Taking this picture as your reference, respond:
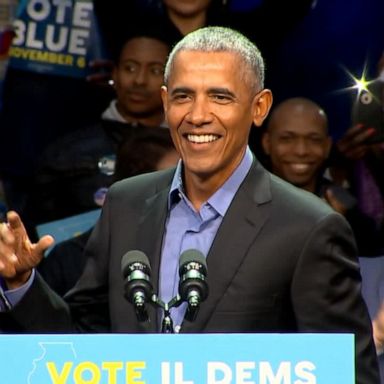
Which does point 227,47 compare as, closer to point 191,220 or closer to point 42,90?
point 191,220

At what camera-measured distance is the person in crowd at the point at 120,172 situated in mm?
4453

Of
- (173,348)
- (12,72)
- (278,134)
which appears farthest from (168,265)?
(12,72)

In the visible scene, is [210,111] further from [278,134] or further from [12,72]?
[12,72]

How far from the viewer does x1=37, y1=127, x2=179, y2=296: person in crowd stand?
4.45 meters

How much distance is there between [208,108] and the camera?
9.17 ft

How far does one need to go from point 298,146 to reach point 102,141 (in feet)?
2.38

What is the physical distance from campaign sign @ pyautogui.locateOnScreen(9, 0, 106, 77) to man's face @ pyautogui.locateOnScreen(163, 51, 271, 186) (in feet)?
7.05

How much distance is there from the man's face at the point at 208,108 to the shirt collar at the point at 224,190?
40 mm

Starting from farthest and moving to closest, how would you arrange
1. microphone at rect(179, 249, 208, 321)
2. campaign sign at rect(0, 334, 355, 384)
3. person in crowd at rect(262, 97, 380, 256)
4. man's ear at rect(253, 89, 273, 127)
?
1. person in crowd at rect(262, 97, 380, 256)
2. man's ear at rect(253, 89, 273, 127)
3. microphone at rect(179, 249, 208, 321)
4. campaign sign at rect(0, 334, 355, 384)

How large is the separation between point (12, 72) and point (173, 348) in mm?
2908

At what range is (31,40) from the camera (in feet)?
16.2

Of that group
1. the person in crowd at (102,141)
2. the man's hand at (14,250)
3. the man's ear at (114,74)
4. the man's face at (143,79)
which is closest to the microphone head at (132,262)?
the man's hand at (14,250)

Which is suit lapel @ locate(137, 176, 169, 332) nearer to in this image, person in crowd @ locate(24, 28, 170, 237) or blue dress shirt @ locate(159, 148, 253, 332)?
blue dress shirt @ locate(159, 148, 253, 332)

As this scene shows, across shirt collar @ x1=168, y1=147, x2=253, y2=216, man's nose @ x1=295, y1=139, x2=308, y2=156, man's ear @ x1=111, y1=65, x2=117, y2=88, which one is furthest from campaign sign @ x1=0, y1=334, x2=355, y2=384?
man's ear @ x1=111, y1=65, x2=117, y2=88
